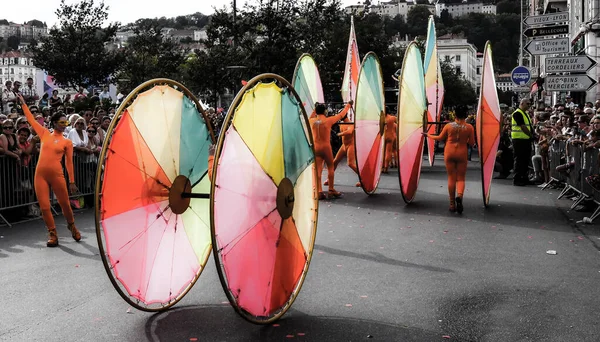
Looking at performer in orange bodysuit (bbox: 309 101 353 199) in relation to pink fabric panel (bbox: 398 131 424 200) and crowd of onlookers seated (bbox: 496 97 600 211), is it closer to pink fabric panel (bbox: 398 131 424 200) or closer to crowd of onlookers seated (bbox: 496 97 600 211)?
pink fabric panel (bbox: 398 131 424 200)

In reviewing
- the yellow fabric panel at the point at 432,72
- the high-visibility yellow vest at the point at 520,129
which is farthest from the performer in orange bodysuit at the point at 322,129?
the high-visibility yellow vest at the point at 520,129

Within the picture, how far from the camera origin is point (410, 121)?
13164 mm

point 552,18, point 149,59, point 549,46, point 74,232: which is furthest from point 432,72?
point 149,59

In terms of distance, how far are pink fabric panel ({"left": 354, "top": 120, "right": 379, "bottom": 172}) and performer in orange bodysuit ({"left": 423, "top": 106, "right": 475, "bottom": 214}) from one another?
166 centimetres

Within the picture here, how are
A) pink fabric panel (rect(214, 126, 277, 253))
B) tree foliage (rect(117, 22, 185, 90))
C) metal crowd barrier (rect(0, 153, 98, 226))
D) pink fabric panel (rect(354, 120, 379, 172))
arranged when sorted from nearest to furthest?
pink fabric panel (rect(214, 126, 277, 253)) < metal crowd barrier (rect(0, 153, 98, 226)) < pink fabric panel (rect(354, 120, 379, 172)) < tree foliage (rect(117, 22, 185, 90))

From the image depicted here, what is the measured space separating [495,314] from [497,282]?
4.12 feet

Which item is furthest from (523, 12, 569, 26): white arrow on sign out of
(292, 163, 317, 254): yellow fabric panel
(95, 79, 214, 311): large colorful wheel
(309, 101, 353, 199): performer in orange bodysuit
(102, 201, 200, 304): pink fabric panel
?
(102, 201, 200, 304): pink fabric panel

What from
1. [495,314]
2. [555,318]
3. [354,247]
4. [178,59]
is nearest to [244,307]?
[495,314]

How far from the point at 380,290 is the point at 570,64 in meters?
11.1

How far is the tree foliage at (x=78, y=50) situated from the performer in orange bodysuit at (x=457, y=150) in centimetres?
2784

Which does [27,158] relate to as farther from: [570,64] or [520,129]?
[570,64]

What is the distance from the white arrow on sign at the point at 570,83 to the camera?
16016 millimetres

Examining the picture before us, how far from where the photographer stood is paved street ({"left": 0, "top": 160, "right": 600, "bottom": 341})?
5.68 meters

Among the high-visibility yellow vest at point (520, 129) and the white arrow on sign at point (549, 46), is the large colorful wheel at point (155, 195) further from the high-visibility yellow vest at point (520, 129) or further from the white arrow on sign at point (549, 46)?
the white arrow on sign at point (549, 46)
